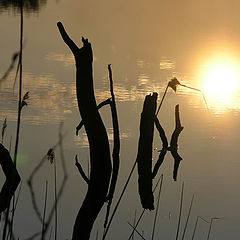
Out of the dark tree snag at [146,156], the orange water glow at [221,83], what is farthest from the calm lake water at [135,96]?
the dark tree snag at [146,156]

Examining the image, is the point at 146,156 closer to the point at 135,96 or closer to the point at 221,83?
the point at 135,96

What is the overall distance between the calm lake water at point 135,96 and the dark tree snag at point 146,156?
0.29 metres

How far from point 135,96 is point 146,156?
860 cm

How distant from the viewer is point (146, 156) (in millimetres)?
1472

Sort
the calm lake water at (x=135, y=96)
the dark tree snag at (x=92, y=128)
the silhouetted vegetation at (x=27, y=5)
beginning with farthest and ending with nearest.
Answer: the silhouetted vegetation at (x=27, y=5)
the calm lake water at (x=135, y=96)
the dark tree snag at (x=92, y=128)

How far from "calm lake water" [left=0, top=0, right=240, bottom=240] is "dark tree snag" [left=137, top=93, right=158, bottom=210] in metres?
0.29

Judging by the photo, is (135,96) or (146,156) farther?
(135,96)

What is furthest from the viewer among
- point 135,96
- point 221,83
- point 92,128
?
point 221,83

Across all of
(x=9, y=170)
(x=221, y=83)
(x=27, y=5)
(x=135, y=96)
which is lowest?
(x=9, y=170)

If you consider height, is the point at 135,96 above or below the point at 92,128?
above

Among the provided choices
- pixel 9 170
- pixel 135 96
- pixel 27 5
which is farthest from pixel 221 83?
pixel 9 170

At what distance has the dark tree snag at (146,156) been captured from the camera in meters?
1.48

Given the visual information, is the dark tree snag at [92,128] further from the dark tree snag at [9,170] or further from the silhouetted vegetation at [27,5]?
the silhouetted vegetation at [27,5]

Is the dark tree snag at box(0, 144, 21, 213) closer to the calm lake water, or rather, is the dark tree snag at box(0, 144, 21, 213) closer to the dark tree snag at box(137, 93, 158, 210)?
the calm lake water
